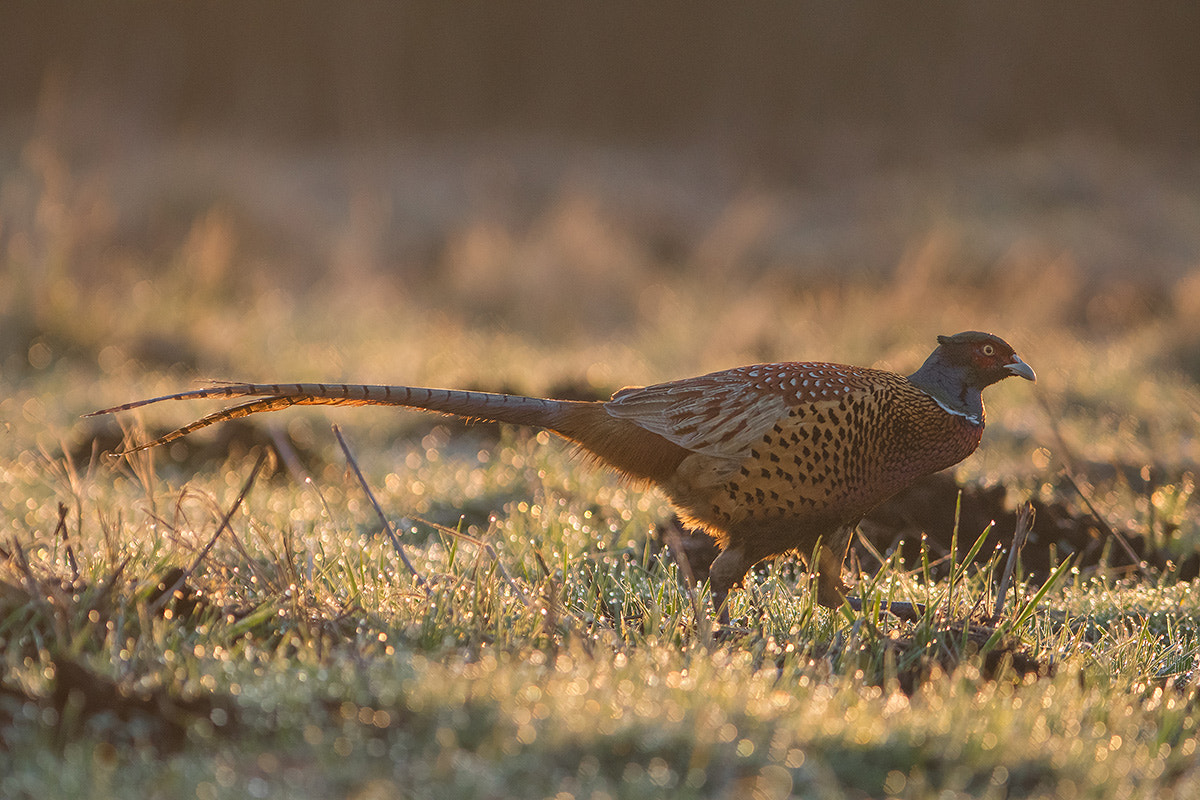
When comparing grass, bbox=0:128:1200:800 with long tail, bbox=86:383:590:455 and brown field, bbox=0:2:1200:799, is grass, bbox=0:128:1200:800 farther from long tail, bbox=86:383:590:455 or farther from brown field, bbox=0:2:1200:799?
long tail, bbox=86:383:590:455

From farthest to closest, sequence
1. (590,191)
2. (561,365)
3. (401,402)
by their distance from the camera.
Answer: (590,191)
(561,365)
(401,402)

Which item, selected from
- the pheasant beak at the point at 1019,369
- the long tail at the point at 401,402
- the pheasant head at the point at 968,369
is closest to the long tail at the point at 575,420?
the long tail at the point at 401,402

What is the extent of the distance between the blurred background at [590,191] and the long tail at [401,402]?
3.45 meters

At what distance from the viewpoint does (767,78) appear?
25.3 meters

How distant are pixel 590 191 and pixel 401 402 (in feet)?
55.4

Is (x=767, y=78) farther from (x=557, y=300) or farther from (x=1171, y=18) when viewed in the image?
(x=557, y=300)

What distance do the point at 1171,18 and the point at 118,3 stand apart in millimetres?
19752

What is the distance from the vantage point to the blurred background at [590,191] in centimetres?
920

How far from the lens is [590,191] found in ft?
65.5

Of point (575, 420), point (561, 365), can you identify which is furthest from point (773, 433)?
point (561, 365)

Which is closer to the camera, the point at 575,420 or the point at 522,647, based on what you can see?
the point at 522,647

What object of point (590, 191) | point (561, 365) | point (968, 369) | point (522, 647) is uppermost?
point (590, 191)

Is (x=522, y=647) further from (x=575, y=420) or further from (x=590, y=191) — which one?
(x=590, y=191)

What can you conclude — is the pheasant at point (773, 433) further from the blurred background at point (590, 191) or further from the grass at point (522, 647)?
the blurred background at point (590, 191)
